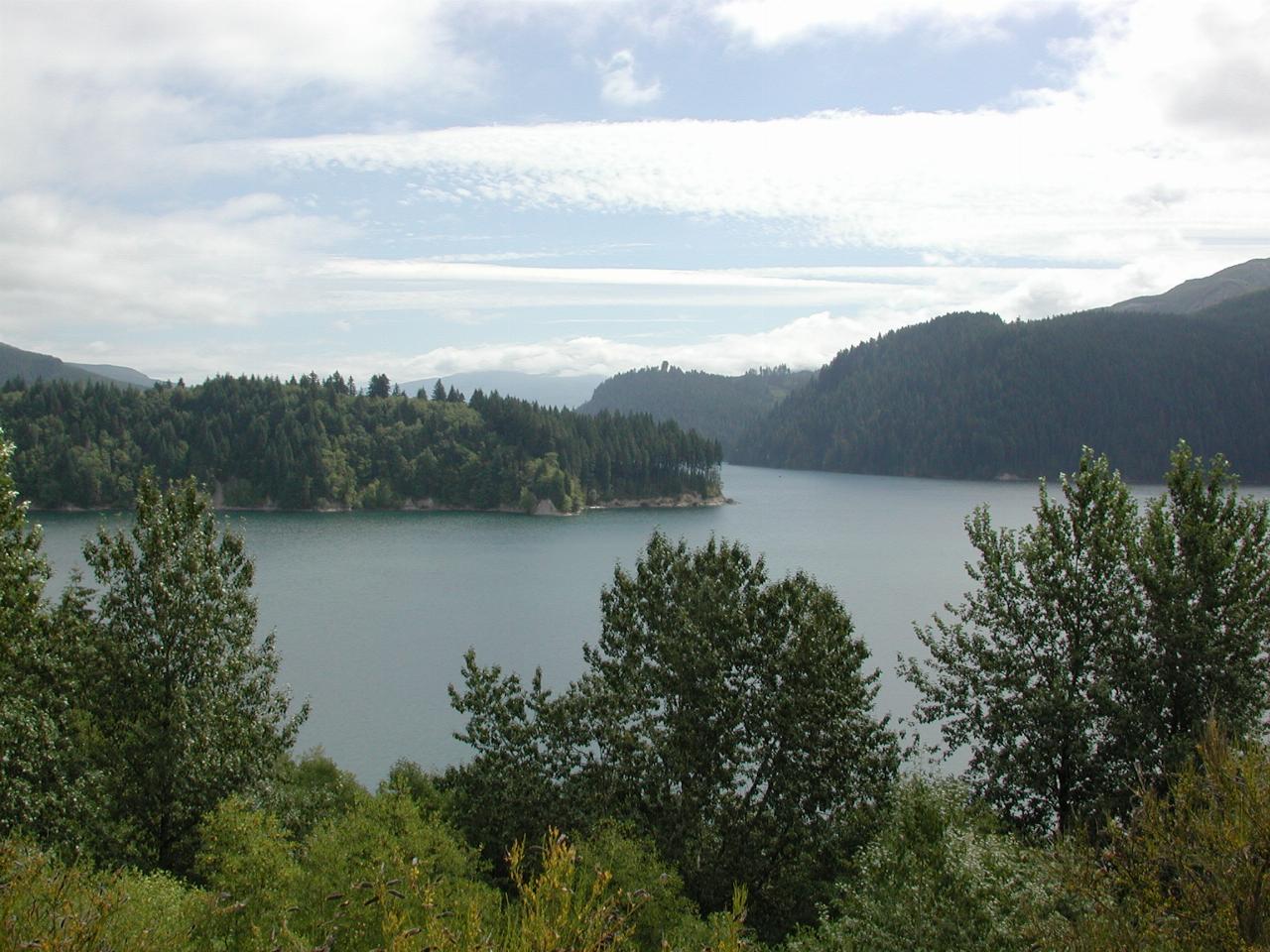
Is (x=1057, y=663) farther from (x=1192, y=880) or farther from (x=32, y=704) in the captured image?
(x=32, y=704)

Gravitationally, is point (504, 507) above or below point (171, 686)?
below

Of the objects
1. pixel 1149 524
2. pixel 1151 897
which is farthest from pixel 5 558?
pixel 1149 524

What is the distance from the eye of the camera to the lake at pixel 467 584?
39.2 meters

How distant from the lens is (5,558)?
17312mm

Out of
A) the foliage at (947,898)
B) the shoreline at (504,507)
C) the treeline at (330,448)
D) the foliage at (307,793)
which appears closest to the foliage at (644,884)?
the foliage at (947,898)

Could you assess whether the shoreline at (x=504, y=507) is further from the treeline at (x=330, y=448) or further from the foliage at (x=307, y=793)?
the foliage at (x=307, y=793)

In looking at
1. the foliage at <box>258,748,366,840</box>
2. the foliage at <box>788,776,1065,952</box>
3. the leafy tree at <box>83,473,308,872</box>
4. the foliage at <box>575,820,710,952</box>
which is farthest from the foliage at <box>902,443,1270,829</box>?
the leafy tree at <box>83,473,308,872</box>

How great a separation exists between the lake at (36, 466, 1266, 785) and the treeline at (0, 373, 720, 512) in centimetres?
615

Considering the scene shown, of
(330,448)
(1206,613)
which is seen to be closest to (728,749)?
(1206,613)

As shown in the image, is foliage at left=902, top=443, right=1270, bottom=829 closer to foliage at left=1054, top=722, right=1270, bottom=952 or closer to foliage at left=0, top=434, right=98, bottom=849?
foliage at left=1054, top=722, right=1270, bottom=952

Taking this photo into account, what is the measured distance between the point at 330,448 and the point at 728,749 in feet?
Result: 413

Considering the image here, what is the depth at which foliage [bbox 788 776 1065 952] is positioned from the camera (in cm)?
1305

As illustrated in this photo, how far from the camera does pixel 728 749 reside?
65.7 ft

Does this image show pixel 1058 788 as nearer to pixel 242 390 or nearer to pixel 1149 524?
pixel 1149 524
